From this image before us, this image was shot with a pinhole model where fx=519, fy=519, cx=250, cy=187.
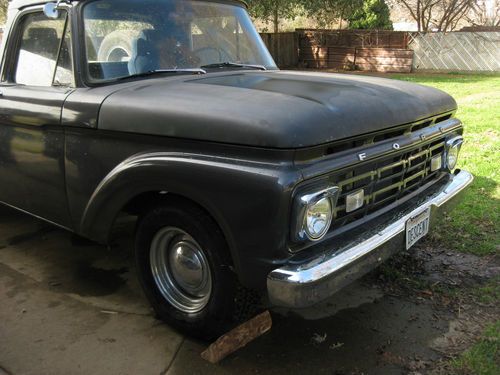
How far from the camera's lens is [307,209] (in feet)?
7.82

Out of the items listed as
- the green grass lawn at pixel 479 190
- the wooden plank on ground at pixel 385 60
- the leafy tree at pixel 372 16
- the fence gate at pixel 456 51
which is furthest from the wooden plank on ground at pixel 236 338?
the leafy tree at pixel 372 16

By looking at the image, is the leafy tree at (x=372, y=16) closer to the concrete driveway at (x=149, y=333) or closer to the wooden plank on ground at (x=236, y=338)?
the concrete driveway at (x=149, y=333)

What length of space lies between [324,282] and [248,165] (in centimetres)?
65

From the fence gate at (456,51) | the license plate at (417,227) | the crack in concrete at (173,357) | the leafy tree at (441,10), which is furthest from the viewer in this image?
the leafy tree at (441,10)

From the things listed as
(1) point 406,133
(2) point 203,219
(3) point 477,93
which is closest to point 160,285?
(2) point 203,219

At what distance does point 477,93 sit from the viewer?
13320 millimetres

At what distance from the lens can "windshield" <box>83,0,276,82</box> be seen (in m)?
3.29

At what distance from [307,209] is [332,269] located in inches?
12.3

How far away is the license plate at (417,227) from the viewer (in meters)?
2.98

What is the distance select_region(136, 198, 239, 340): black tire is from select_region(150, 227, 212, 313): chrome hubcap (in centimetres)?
4

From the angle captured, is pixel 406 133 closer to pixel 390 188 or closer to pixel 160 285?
pixel 390 188

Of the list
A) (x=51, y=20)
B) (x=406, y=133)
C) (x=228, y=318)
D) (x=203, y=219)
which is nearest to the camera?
(x=203, y=219)

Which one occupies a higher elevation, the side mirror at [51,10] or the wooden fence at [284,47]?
the wooden fence at [284,47]

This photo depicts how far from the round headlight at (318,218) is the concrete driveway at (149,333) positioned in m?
0.83
